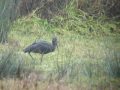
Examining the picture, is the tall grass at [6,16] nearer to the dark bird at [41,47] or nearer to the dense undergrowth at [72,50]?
the dense undergrowth at [72,50]

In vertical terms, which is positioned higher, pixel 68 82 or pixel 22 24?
pixel 22 24

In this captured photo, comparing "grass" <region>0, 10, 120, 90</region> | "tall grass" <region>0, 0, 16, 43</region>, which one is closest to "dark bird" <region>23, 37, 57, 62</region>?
"grass" <region>0, 10, 120, 90</region>

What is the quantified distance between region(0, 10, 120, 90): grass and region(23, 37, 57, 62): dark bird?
30 millimetres

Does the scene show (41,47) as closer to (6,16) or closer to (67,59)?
(67,59)

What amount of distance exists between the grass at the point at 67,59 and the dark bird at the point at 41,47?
0.03 metres

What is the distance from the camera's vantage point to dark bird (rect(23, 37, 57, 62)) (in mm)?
3578

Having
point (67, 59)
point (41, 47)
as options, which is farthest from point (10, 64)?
point (67, 59)

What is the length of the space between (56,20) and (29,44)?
0.82 ft

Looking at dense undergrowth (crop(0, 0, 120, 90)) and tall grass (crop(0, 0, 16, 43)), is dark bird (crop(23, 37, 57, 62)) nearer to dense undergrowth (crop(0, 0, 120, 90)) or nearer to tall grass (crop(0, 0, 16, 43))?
dense undergrowth (crop(0, 0, 120, 90))

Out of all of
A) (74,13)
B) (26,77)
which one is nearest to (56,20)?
(74,13)

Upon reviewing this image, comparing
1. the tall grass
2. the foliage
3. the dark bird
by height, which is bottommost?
the foliage

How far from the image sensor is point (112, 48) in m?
3.62

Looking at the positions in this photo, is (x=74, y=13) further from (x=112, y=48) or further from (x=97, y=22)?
(x=112, y=48)

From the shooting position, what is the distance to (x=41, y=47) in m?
3.60
